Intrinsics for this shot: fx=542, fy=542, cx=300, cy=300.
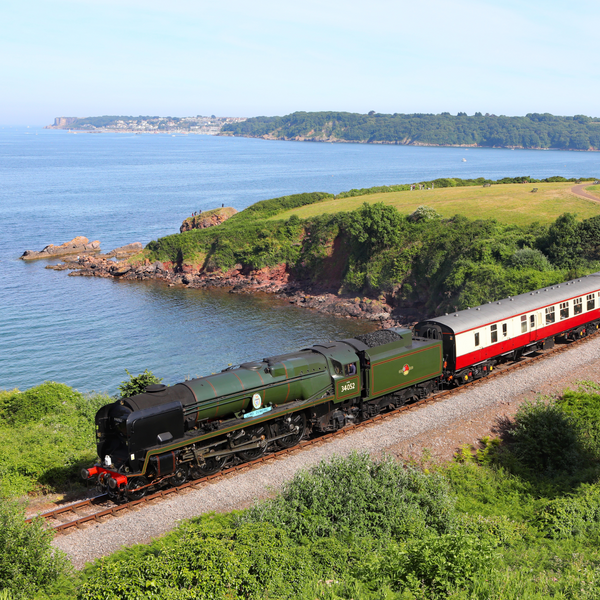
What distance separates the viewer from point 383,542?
48.0ft

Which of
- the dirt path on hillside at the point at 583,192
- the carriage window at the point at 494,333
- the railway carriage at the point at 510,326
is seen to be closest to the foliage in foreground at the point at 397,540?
the railway carriage at the point at 510,326

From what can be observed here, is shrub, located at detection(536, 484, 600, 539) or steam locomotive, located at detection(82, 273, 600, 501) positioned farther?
steam locomotive, located at detection(82, 273, 600, 501)

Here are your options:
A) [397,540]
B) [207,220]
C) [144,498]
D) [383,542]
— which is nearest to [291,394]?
[144,498]

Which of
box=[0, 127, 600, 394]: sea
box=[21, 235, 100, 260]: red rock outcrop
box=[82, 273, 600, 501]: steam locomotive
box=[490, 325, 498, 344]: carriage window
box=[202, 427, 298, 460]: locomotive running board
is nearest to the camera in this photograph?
box=[82, 273, 600, 501]: steam locomotive

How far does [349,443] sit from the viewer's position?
21.4 metres

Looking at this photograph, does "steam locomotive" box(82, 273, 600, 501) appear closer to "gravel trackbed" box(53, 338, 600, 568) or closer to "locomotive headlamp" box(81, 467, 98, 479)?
"locomotive headlamp" box(81, 467, 98, 479)

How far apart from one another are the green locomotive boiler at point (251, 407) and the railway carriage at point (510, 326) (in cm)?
139

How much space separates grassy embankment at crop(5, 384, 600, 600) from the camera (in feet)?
37.3

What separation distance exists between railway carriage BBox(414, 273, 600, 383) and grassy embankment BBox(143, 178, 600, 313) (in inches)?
497

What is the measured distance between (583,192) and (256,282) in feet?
146

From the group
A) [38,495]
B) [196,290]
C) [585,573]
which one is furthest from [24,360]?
[585,573]

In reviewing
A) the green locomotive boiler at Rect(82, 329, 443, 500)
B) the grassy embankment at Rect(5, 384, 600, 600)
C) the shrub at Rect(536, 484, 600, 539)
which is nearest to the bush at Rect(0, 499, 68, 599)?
the grassy embankment at Rect(5, 384, 600, 600)

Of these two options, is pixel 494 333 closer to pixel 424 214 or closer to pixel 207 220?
pixel 424 214

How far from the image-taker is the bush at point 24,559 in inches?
462
